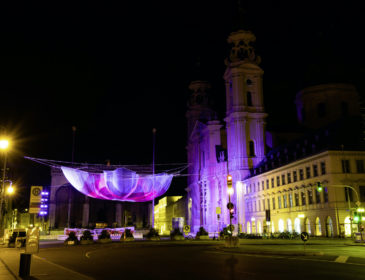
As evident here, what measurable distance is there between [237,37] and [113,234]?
146 ft

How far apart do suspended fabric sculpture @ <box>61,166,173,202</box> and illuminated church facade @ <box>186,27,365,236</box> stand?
11493 millimetres

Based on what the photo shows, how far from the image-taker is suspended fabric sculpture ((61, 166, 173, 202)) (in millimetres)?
56550

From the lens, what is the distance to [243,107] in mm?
78562

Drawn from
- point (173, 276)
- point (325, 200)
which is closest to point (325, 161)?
point (325, 200)

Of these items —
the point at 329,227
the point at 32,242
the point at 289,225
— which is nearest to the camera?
the point at 32,242

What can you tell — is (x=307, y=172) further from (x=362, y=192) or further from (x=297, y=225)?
(x=362, y=192)

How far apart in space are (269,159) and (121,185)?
89.4ft

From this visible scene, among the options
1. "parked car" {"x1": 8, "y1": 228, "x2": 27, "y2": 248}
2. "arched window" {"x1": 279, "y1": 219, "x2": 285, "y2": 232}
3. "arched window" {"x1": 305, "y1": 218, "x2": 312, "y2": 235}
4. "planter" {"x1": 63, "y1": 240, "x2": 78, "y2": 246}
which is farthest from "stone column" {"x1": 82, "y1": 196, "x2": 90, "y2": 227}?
"arched window" {"x1": 305, "y1": 218, "x2": 312, "y2": 235}

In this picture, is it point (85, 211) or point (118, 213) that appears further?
point (118, 213)

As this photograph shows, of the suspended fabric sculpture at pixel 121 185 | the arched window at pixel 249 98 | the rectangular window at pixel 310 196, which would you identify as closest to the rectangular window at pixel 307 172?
the rectangular window at pixel 310 196

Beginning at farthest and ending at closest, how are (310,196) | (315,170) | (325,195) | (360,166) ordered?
(310,196) < (315,170) < (325,195) < (360,166)

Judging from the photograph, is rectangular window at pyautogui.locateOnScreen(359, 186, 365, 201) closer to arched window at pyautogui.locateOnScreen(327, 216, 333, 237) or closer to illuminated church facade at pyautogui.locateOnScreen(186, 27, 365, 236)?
illuminated church facade at pyautogui.locateOnScreen(186, 27, 365, 236)

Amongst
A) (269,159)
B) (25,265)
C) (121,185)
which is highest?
(269,159)

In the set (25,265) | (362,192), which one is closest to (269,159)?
(362,192)
